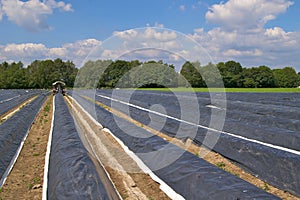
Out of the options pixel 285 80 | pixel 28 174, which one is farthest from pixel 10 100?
pixel 285 80

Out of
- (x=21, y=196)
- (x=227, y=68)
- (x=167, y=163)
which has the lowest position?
(x=21, y=196)

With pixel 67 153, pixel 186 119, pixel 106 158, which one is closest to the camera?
pixel 67 153

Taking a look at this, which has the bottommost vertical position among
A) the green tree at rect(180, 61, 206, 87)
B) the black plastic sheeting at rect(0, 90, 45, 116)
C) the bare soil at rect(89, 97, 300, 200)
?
the bare soil at rect(89, 97, 300, 200)

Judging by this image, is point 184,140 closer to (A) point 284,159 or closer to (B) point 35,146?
(A) point 284,159

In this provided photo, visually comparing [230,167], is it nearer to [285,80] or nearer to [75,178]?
[75,178]

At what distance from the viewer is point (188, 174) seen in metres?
4.41

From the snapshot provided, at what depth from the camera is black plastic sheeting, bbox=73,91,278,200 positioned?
3.54 meters

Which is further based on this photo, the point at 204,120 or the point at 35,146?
the point at 204,120

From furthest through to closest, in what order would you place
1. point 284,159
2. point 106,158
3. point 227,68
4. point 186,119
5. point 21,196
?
point 227,68
point 186,119
point 106,158
point 284,159
point 21,196

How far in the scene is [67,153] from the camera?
550 cm

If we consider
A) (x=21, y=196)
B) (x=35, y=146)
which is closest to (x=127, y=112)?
(x=35, y=146)

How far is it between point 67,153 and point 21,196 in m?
1.17

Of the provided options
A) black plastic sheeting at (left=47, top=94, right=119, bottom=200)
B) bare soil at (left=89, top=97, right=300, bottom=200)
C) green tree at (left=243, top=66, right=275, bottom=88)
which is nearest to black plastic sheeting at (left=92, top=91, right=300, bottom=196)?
bare soil at (left=89, top=97, right=300, bottom=200)

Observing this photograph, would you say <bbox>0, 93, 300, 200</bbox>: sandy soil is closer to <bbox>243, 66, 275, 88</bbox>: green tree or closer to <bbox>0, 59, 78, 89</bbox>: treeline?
<bbox>243, 66, 275, 88</bbox>: green tree
